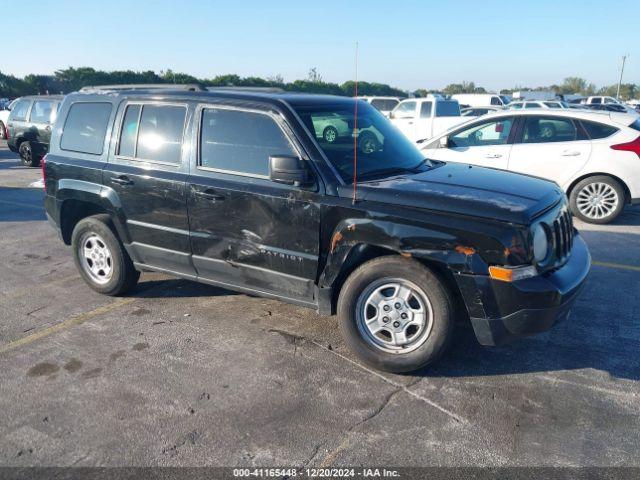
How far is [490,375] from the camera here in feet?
12.3

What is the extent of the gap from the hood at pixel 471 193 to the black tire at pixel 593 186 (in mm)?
4175

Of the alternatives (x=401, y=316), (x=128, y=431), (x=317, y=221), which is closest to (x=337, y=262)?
(x=317, y=221)

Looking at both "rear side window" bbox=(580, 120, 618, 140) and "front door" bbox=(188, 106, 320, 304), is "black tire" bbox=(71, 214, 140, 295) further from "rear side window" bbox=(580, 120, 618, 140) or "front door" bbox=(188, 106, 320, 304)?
"rear side window" bbox=(580, 120, 618, 140)

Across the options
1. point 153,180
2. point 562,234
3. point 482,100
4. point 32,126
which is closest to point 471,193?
point 562,234

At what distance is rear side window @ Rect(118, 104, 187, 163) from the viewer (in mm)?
4543

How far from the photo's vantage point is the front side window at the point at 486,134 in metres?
8.44

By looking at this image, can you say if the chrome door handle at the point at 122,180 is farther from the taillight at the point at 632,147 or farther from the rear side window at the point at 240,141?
the taillight at the point at 632,147

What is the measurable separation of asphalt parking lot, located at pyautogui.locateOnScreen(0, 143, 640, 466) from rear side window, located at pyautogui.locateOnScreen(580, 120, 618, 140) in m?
3.58

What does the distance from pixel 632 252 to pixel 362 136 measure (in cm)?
418

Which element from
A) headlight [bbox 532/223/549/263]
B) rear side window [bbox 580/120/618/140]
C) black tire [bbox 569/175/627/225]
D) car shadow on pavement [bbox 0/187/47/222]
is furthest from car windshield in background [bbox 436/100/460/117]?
headlight [bbox 532/223/549/263]

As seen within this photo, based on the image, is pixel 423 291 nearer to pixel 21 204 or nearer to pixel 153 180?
pixel 153 180

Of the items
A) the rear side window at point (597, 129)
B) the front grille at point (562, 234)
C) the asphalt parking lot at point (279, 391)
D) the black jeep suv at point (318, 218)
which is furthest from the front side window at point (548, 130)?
the front grille at point (562, 234)

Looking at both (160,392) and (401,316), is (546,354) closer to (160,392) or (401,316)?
(401,316)

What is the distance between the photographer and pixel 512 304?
3.36 m
